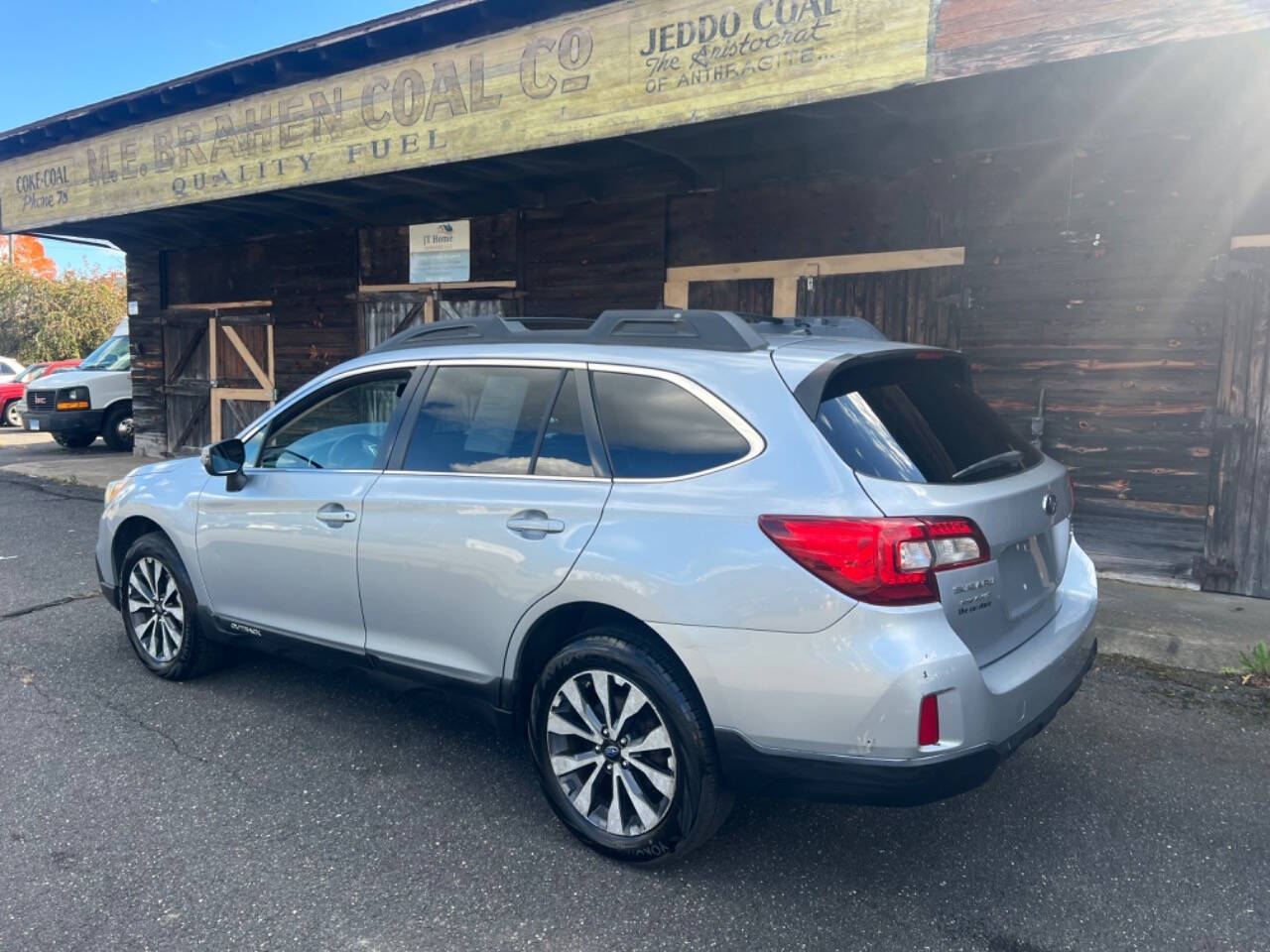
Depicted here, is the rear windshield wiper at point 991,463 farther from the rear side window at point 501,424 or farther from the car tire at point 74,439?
the car tire at point 74,439

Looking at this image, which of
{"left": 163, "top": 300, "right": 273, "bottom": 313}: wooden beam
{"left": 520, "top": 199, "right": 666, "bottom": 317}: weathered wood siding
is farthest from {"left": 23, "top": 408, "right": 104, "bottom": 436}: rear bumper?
{"left": 520, "top": 199, "right": 666, "bottom": 317}: weathered wood siding

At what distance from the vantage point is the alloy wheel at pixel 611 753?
2.90 metres

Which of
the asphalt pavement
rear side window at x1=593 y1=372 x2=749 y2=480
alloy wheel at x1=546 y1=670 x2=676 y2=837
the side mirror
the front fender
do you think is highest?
rear side window at x1=593 y1=372 x2=749 y2=480

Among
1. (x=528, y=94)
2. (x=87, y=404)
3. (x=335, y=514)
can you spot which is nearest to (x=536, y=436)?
(x=335, y=514)

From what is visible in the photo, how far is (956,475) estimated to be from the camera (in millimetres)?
2783

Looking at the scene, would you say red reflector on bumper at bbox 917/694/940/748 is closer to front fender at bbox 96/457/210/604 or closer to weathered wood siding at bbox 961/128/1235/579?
front fender at bbox 96/457/210/604

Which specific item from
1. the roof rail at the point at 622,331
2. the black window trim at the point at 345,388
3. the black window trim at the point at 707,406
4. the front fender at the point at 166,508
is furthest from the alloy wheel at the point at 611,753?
the front fender at the point at 166,508

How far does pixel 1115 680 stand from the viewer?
15.5 ft

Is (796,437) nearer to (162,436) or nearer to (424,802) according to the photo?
(424,802)

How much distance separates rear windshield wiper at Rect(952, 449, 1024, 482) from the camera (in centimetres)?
280

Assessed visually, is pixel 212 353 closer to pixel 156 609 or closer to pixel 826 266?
pixel 826 266

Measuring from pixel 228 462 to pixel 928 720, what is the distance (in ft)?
10.4

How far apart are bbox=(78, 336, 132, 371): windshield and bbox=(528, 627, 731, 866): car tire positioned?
50.7 ft

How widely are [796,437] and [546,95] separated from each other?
501 cm
